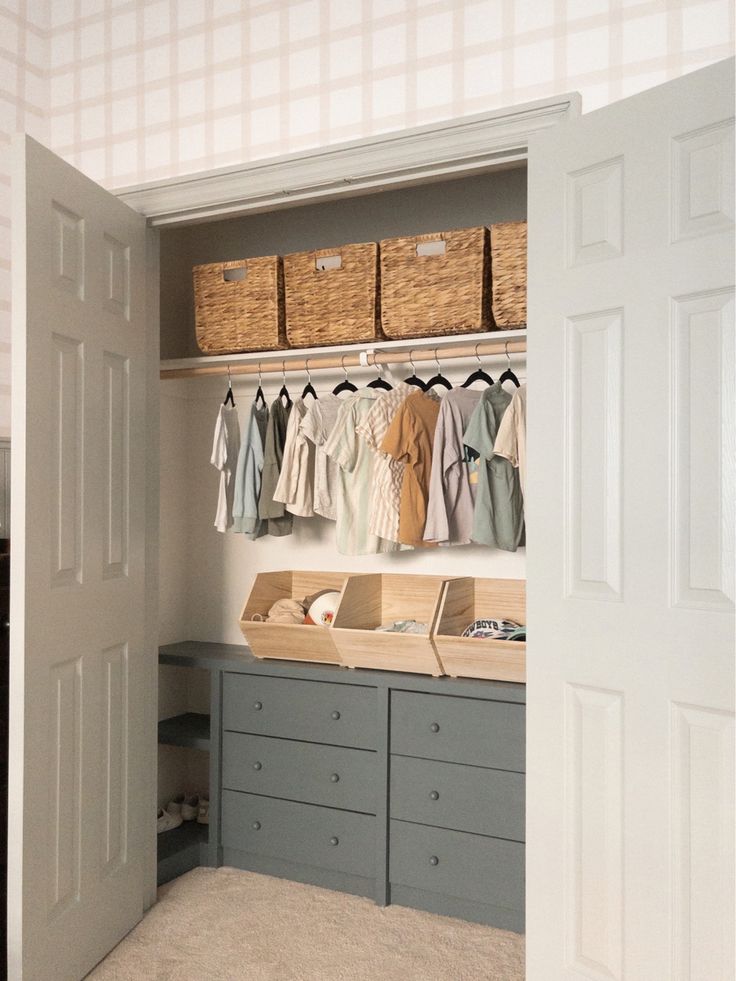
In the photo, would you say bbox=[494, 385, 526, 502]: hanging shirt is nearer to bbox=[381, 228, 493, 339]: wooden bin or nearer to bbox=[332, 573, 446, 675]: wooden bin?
bbox=[381, 228, 493, 339]: wooden bin

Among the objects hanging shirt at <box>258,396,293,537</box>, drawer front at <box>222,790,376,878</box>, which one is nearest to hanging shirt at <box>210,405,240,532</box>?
hanging shirt at <box>258,396,293,537</box>

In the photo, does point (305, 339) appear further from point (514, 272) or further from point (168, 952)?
point (168, 952)

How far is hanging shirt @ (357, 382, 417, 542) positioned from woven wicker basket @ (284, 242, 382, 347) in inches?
9.6

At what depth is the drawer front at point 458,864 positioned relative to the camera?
8.96 feet

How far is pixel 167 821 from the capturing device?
3389 millimetres

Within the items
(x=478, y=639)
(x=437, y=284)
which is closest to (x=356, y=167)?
(x=437, y=284)

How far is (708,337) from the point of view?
1749mm

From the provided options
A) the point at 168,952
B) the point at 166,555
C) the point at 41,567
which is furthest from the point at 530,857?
the point at 166,555

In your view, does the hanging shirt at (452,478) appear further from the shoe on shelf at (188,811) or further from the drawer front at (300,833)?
the shoe on shelf at (188,811)

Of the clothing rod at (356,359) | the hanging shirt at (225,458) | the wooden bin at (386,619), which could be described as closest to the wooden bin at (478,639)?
the wooden bin at (386,619)

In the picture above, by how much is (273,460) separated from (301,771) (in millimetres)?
1132

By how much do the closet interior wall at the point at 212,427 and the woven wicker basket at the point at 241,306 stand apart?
34cm

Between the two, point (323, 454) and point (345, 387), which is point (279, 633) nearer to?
point (323, 454)

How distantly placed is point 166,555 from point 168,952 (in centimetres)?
161
